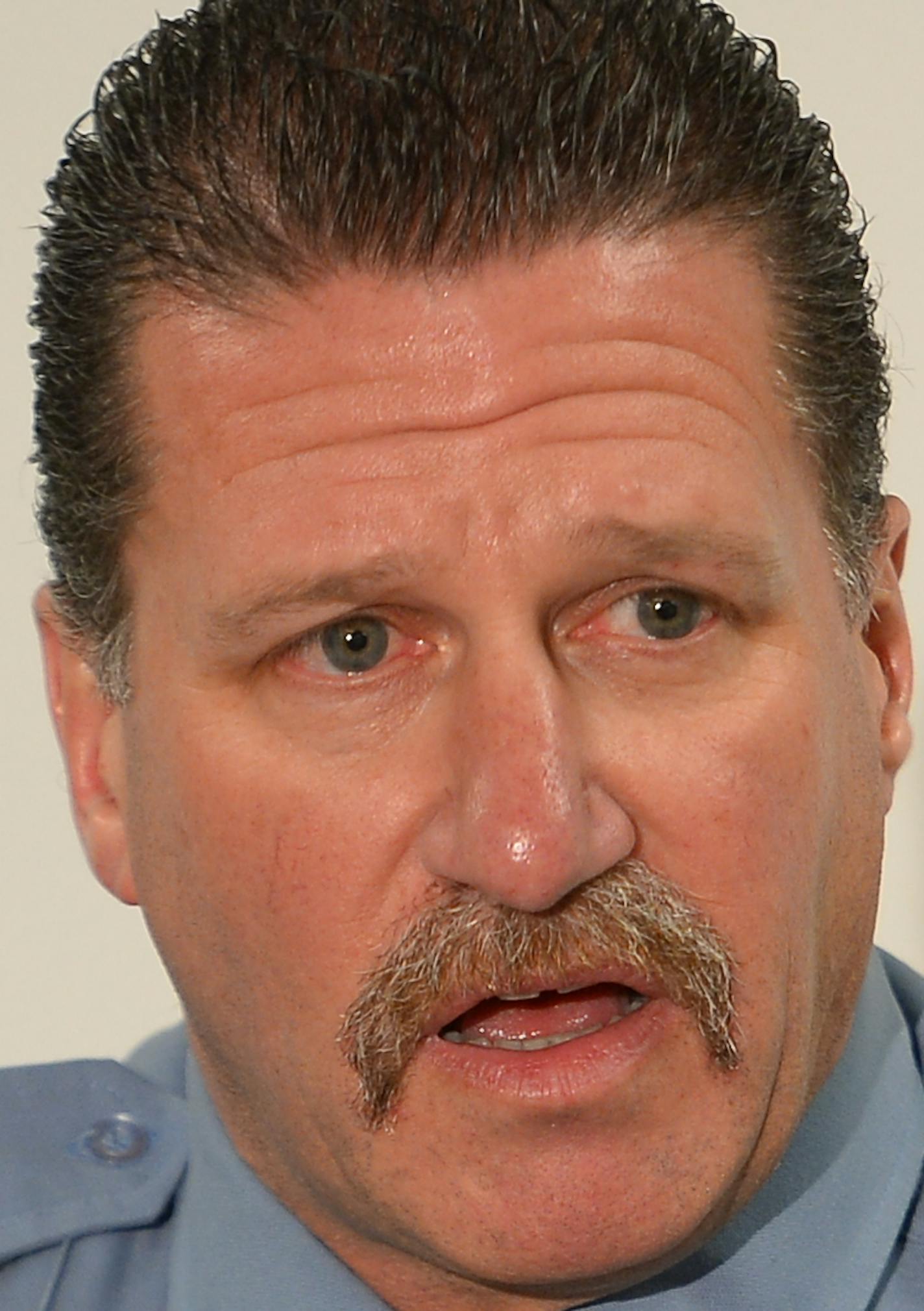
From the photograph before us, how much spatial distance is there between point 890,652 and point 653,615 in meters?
0.27

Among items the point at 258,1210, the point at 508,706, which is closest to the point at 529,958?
the point at 508,706

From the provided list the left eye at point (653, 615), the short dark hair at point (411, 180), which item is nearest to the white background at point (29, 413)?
the short dark hair at point (411, 180)

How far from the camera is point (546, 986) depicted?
141cm

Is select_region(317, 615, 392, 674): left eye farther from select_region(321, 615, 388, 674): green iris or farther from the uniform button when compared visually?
the uniform button

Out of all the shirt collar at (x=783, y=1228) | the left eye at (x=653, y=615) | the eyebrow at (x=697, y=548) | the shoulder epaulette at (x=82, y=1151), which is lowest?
the shoulder epaulette at (x=82, y=1151)

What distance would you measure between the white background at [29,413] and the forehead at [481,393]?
842 millimetres

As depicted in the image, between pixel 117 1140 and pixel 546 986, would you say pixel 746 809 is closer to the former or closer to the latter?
pixel 546 986

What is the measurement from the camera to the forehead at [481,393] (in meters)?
1.44

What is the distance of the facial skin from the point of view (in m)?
1.42

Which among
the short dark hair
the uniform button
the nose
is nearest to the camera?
the nose

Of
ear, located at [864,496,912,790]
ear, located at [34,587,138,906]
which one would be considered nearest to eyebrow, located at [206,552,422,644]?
ear, located at [34,587,138,906]

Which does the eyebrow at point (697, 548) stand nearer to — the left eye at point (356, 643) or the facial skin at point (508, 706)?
the facial skin at point (508, 706)

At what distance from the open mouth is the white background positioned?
1001 mm

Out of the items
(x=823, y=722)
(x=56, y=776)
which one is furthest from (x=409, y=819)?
(x=56, y=776)
